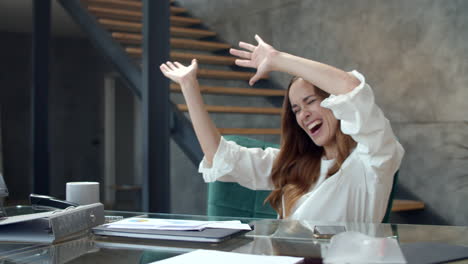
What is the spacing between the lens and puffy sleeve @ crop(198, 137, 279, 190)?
1922 mm

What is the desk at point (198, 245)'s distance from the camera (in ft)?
3.24

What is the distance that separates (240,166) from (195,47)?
8.65ft

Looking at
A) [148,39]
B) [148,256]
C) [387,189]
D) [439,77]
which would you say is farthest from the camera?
[439,77]

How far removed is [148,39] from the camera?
2791 mm

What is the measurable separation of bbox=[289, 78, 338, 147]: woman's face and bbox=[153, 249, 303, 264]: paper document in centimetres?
91

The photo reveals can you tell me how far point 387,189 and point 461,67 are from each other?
1.58 meters

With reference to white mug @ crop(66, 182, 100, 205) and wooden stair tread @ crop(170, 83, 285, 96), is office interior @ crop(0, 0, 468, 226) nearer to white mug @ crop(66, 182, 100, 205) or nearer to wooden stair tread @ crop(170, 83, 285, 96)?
wooden stair tread @ crop(170, 83, 285, 96)

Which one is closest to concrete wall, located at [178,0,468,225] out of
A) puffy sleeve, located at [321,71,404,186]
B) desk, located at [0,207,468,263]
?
puffy sleeve, located at [321,71,404,186]

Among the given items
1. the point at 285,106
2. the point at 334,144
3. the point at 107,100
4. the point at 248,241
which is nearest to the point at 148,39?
the point at 285,106

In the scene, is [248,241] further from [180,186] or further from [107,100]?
[107,100]

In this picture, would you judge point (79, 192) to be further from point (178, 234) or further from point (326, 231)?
point (326, 231)

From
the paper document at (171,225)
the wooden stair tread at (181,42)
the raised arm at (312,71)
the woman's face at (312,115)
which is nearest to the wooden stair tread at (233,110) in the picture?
the wooden stair tread at (181,42)

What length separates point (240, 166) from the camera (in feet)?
6.43

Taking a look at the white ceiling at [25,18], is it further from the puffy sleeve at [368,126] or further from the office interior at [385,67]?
the puffy sleeve at [368,126]
